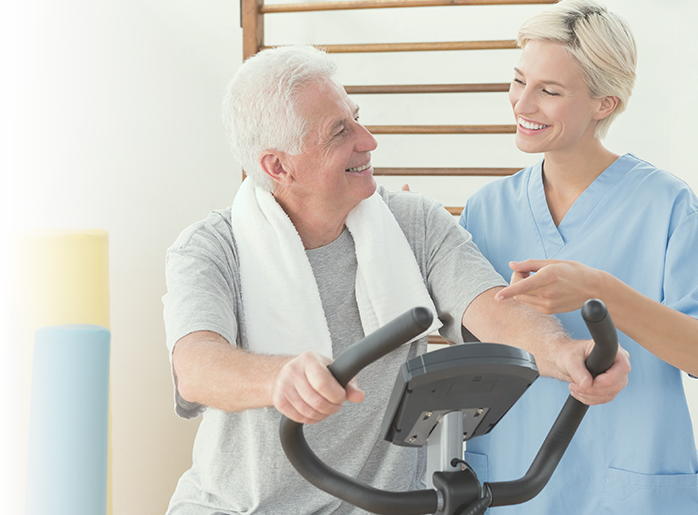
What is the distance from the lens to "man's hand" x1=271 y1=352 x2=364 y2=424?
2.20ft

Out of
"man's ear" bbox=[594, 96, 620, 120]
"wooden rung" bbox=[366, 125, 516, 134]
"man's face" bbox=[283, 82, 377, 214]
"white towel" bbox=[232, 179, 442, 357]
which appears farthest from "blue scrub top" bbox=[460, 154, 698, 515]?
"wooden rung" bbox=[366, 125, 516, 134]

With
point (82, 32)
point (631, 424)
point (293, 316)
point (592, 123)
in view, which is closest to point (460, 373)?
point (293, 316)

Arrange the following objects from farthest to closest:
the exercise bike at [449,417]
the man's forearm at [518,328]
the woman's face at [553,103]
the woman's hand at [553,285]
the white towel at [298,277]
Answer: the woman's face at [553,103] < the white towel at [298,277] < the man's forearm at [518,328] < the woman's hand at [553,285] < the exercise bike at [449,417]

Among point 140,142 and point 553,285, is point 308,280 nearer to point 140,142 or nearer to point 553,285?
point 553,285

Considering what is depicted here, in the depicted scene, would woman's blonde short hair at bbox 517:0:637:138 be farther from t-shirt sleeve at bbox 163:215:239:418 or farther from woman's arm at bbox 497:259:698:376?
t-shirt sleeve at bbox 163:215:239:418

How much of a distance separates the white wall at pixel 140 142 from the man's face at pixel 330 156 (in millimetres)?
1244

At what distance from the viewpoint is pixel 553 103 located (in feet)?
4.42

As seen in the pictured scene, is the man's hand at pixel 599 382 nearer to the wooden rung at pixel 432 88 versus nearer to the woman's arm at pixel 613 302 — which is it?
the woman's arm at pixel 613 302

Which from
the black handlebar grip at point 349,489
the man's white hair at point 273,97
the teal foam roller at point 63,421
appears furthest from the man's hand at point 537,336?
the teal foam roller at point 63,421

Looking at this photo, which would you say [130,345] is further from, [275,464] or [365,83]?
[275,464]

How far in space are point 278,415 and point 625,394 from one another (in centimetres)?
67

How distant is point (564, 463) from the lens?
1.33 m

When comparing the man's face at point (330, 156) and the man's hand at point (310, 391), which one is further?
the man's face at point (330, 156)

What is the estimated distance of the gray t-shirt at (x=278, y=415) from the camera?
1194 millimetres
